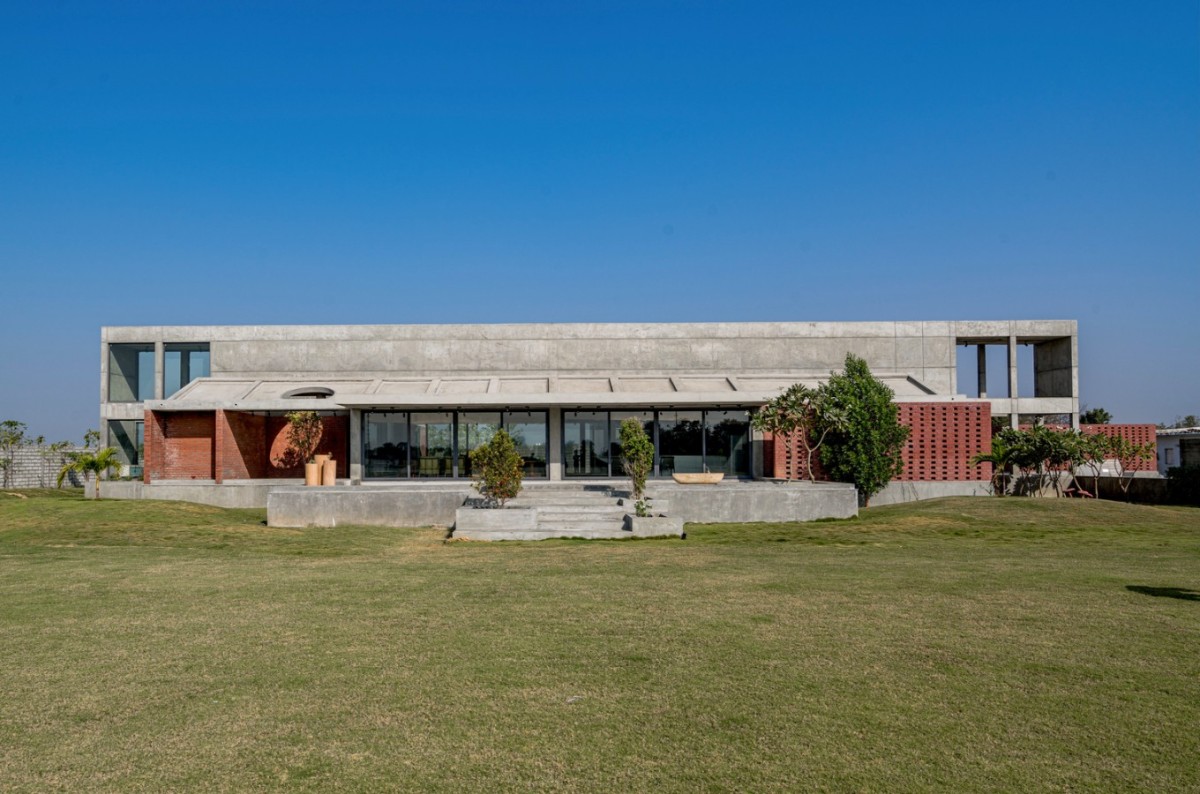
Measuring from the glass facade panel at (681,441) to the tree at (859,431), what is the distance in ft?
12.8

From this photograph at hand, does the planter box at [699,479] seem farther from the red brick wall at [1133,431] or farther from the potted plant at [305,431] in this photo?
the red brick wall at [1133,431]

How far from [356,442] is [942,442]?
735 inches

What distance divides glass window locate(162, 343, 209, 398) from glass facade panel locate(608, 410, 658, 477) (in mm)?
16545

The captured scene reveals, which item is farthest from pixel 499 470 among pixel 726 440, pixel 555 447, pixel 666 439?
pixel 726 440

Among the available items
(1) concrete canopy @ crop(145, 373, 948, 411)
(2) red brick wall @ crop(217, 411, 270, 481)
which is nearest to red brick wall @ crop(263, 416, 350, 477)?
(2) red brick wall @ crop(217, 411, 270, 481)

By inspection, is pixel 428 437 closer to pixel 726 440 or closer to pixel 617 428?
pixel 617 428

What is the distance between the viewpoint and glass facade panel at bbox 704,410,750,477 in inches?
1096

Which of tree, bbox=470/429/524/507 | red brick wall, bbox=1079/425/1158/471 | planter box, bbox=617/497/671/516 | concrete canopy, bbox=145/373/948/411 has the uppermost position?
concrete canopy, bbox=145/373/948/411

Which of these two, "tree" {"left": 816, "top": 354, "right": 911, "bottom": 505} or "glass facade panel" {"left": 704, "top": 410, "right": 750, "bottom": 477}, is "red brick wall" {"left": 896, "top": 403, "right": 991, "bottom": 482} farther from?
"glass facade panel" {"left": 704, "top": 410, "right": 750, "bottom": 477}

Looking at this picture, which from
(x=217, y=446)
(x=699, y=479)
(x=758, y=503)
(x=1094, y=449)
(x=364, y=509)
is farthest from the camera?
(x=1094, y=449)

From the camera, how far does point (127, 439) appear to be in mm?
33688

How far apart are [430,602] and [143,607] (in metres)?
3.25

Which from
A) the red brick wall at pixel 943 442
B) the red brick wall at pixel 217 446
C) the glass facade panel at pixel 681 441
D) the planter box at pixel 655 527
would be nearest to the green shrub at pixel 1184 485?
the red brick wall at pixel 943 442

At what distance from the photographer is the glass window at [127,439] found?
3341cm
